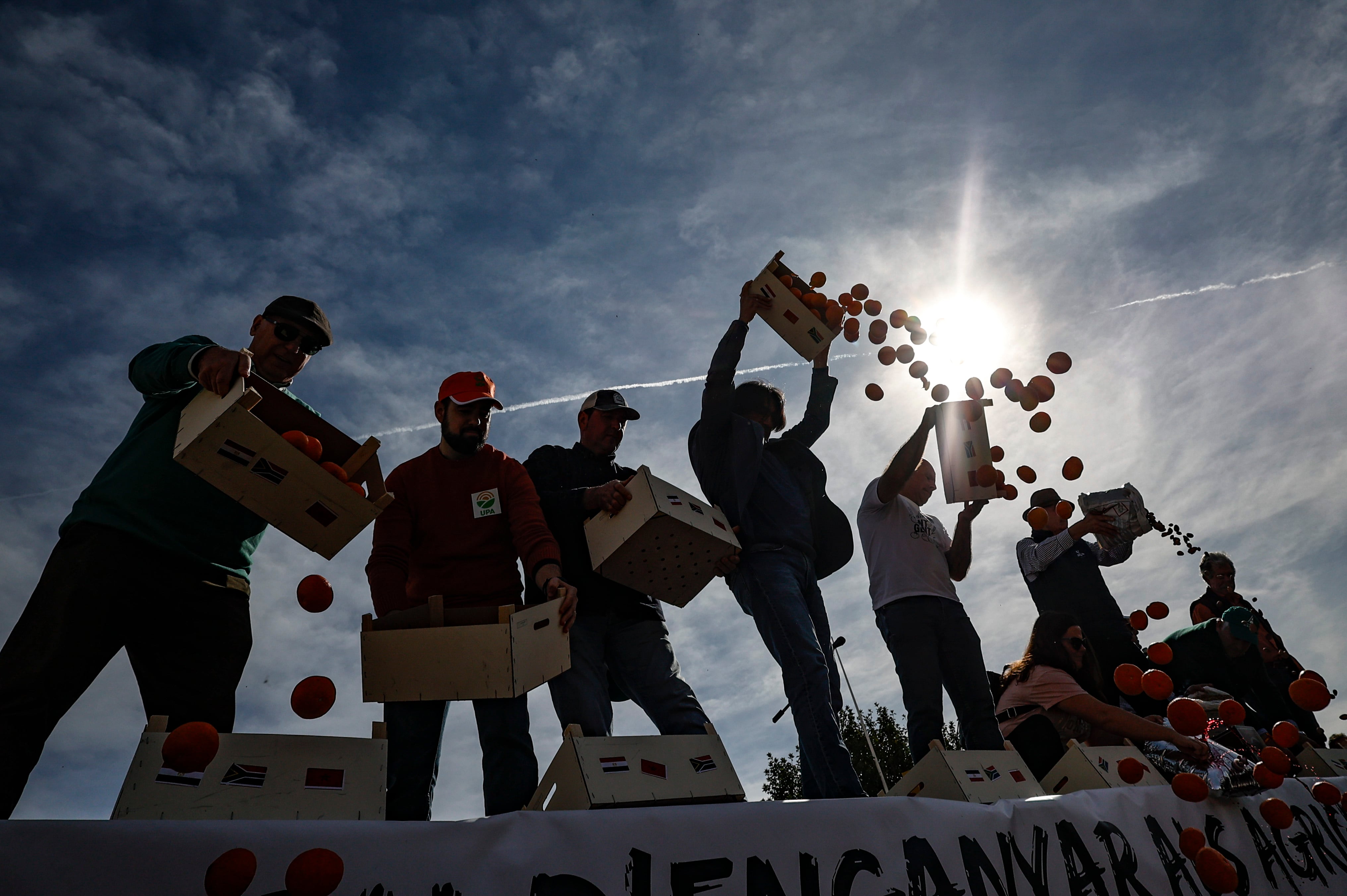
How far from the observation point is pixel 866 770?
70.0 feet

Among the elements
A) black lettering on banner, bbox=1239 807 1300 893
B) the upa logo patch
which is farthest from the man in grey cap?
black lettering on banner, bbox=1239 807 1300 893

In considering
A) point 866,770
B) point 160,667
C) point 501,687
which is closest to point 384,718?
point 501,687

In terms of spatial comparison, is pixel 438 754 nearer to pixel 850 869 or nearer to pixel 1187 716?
pixel 850 869

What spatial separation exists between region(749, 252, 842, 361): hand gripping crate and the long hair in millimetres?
2143

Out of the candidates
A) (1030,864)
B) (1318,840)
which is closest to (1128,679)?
(1318,840)

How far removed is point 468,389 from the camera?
3.52 meters

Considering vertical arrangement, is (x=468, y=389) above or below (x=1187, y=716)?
above

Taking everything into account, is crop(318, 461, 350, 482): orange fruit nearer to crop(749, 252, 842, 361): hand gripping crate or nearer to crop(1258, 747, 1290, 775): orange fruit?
crop(749, 252, 842, 361): hand gripping crate

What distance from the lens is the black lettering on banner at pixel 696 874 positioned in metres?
2.24

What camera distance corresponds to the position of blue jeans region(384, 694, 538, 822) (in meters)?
2.79

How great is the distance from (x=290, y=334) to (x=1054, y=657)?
4367 mm

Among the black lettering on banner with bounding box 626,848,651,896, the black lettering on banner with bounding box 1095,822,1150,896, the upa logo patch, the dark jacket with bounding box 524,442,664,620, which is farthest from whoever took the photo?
the dark jacket with bounding box 524,442,664,620

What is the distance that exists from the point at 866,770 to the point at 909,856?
20394mm

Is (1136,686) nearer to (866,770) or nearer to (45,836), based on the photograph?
(45,836)
